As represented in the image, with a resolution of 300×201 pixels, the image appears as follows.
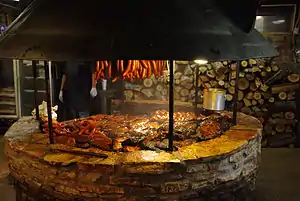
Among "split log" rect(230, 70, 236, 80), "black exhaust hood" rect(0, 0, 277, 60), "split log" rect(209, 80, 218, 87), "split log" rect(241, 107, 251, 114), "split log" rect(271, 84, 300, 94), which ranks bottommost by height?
"split log" rect(241, 107, 251, 114)

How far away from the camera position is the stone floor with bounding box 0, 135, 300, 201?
15.2 ft

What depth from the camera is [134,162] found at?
10.8ft

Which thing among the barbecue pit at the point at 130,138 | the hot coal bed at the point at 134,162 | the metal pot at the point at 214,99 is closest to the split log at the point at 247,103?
the metal pot at the point at 214,99

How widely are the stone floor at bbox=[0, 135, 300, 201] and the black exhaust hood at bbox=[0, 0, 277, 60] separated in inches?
88.5

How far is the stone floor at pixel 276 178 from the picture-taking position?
464 cm

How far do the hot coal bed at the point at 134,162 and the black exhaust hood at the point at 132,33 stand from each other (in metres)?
1.09

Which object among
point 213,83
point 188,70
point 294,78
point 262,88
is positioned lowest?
point 262,88

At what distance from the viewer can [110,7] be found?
324 cm

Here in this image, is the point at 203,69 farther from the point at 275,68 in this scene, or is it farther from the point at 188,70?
the point at 275,68

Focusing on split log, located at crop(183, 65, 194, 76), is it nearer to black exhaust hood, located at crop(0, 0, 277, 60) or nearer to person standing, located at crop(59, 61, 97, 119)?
person standing, located at crop(59, 61, 97, 119)

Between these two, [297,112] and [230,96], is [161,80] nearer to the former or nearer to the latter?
[230,96]

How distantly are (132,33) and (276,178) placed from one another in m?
3.65

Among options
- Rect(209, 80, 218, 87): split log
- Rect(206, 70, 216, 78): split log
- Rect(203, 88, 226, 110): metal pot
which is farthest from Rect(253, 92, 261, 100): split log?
Rect(203, 88, 226, 110): metal pot

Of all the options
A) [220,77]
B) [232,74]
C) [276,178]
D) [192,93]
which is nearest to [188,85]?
[192,93]
